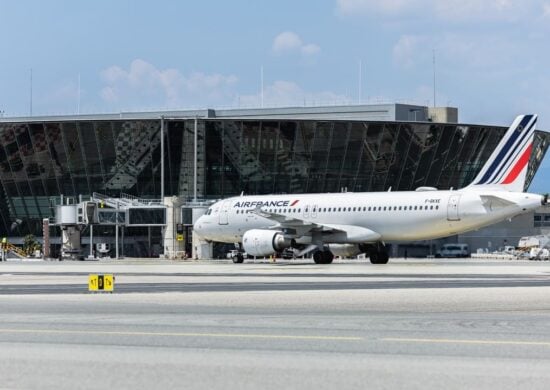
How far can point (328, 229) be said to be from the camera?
58.8m

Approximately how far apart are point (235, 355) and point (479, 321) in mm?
6526

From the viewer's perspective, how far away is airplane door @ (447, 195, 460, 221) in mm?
53469

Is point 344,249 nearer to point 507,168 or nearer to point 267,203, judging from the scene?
point 267,203

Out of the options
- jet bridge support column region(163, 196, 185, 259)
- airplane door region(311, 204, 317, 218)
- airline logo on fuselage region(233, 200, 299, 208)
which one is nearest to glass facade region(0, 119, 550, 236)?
jet bridge support column region(163, 196, 185, 259)

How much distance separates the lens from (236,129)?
97812 millimetres

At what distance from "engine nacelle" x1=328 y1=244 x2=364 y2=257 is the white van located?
37.1m

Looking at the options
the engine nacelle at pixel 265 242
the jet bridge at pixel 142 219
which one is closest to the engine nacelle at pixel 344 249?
the engine nacelle at pixel 265 242

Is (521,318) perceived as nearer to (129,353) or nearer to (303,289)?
(129,353)

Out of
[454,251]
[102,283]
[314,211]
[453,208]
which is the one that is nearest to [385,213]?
[453,208]

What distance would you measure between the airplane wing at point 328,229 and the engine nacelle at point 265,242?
2.36 ft

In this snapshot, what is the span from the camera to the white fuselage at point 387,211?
52688 millimetres

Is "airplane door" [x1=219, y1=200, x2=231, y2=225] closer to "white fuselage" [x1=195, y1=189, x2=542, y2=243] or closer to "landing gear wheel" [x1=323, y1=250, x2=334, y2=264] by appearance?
"white fuselage" [x1=195, y1=189, x2=542, y2=243]

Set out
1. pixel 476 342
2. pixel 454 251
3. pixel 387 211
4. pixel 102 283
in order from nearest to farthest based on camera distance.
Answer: pixel 476 342 < pixel 102 283 < pixel 387 211 < pixel 454 251

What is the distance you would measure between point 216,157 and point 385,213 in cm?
4344
